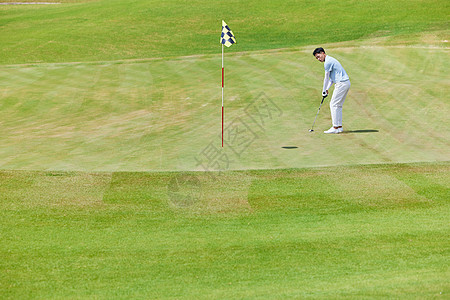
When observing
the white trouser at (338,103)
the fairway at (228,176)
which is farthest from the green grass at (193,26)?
the white trouser at (338,103)

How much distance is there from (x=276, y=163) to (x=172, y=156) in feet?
8.80

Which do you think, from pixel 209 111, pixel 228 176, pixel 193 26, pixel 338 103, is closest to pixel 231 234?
pixel 228 176

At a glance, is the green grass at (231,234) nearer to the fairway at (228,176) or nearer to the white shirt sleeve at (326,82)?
the fairway at (228,176)

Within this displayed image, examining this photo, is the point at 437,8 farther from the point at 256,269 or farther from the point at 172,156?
the point at 256,269

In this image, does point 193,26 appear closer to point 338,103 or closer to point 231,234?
point 338,103

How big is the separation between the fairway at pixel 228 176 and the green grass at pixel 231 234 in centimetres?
3

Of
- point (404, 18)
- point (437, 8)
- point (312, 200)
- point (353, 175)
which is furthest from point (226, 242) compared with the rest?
point (437, 8)

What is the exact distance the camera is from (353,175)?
1284 centimetres

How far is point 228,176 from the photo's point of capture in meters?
13.0

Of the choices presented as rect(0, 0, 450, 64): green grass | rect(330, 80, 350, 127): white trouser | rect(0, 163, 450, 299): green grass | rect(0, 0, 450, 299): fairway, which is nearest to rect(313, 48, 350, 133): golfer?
rect(330, 80, 350, 127): white trouser

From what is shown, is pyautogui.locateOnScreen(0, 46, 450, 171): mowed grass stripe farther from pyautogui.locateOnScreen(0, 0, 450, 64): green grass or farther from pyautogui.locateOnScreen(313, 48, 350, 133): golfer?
pyautogui.locateOnScreen(0, 0, 450, 64): green grass

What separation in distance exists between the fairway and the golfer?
56cm

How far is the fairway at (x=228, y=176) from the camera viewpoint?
8.36 metres

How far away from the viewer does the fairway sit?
836 cm
